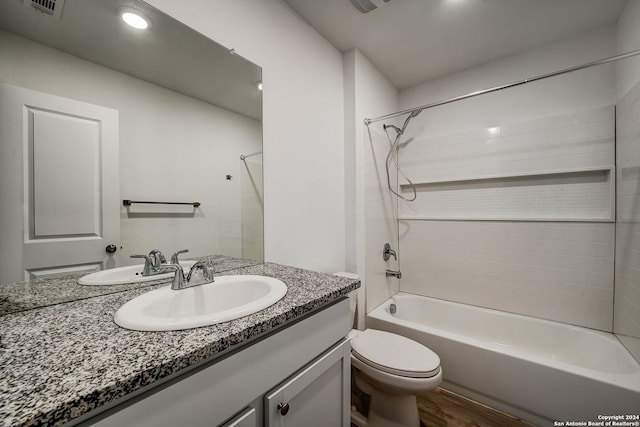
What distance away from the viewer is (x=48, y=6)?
750 millimetres

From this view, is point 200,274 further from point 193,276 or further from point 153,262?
point 153,262

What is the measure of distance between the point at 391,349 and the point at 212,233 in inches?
46.9

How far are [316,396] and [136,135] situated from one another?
114 centimetres

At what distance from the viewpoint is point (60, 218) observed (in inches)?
30.3

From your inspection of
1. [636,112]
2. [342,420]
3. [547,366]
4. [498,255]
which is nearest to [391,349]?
[342,420]

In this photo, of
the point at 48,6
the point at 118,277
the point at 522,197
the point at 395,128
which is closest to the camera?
the point at 48,6

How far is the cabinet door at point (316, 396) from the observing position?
0.69 meters

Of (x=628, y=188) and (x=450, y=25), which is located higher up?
(x=450, y=25)

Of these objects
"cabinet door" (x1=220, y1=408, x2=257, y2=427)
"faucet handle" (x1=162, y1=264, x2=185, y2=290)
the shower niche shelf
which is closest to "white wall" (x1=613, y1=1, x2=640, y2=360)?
the shower niche shelf

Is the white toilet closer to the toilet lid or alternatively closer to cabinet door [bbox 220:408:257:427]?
the toilet lid

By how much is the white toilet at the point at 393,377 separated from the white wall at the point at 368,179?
1.73ft

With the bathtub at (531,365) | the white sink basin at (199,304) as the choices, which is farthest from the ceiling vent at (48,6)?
the bathtub at (531,365)

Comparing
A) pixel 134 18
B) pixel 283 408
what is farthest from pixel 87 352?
pixel 134 18

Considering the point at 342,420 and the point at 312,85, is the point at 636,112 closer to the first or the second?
the point at 312,85
